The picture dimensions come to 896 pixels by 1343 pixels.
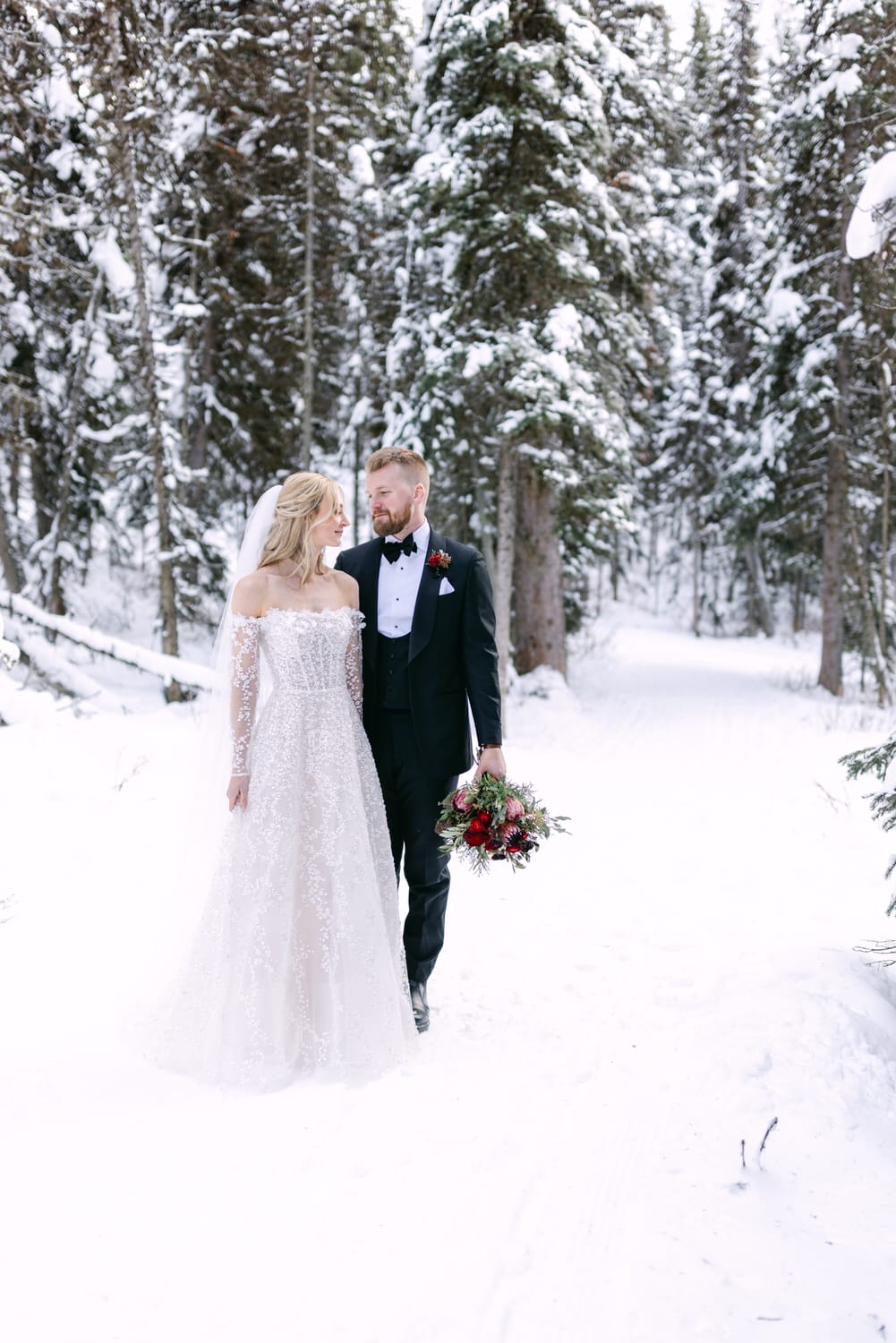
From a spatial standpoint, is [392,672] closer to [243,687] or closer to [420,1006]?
[243,687]

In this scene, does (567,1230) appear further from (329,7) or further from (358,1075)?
(329,7)

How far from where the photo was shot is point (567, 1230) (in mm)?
2988

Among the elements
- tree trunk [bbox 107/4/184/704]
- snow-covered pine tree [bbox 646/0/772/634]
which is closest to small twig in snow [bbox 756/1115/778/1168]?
tree trunk [bbox 107/4/184/704]

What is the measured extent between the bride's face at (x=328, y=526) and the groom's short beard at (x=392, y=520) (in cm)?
17

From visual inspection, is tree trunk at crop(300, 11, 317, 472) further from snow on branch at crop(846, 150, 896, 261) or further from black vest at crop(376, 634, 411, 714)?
black vest at crop(376, 634, 411, 714)

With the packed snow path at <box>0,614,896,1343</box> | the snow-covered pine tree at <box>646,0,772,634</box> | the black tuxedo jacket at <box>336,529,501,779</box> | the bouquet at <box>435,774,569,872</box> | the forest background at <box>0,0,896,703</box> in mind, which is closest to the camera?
the packed snow path at <box>0,614,896,1343</box>

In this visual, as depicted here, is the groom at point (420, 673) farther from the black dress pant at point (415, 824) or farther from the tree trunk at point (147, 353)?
the tree trunk at point (147, 353)

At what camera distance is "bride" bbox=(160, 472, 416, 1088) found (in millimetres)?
3918

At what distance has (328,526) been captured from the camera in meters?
4.21

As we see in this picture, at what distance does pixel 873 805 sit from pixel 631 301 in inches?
451

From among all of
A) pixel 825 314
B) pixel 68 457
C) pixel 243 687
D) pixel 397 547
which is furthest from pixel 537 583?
pixel 243 687

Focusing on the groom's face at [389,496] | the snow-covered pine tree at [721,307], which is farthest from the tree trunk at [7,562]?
the snow-covered pine tree at [721,307]

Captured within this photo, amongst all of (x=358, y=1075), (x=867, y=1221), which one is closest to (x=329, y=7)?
(x=358, y=1075)

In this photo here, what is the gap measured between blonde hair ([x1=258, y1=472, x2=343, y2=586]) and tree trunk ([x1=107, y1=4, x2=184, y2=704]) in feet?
25.6
